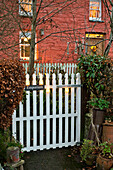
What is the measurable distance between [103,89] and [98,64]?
1.90 ft

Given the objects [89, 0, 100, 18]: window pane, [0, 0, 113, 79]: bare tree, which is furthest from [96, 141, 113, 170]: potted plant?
[89, 0, 100, 18]: window pane

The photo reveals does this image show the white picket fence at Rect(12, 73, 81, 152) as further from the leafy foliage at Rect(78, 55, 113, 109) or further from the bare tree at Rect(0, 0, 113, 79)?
the bare tree at Rect(0, 0, 113, 79)

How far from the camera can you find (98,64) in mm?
4320

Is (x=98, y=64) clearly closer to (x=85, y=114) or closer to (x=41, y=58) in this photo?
(x=85, y=114)

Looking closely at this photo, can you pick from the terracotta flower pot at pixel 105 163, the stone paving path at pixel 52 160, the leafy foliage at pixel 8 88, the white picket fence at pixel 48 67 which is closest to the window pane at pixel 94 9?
the white picket fence at pixel 48 67

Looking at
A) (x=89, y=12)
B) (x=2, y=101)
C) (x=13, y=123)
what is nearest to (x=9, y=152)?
(x=2, y=101)

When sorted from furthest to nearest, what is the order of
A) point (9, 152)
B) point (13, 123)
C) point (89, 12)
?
1. point (89, 12)
2. point (13, 123)
3. point (9, 152)

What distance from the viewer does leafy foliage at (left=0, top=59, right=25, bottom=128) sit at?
9.57 feet

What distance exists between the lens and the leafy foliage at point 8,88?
2.92 m

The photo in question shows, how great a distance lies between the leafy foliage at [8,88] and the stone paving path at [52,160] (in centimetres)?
111

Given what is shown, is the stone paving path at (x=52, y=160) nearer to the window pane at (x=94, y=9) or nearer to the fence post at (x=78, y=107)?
the fence post at (x=78, y=107)

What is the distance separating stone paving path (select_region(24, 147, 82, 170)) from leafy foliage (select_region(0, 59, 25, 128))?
1.11m

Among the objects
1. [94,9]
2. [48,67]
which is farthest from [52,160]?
[94,9]

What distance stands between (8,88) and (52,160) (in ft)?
6.11
